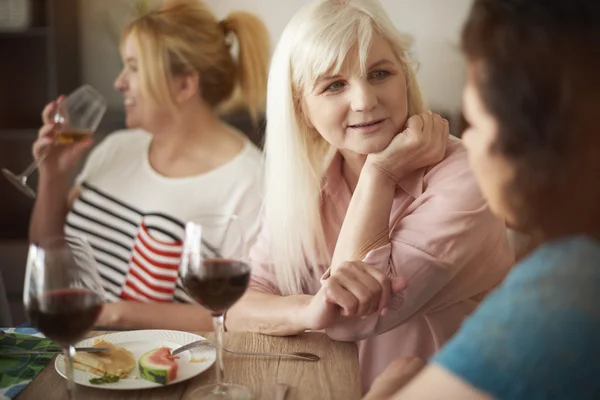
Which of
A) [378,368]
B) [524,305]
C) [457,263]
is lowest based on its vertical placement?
[378,368]

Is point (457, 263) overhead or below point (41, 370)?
overhead

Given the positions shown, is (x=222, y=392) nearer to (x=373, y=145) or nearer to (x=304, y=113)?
(x=373, y=145)

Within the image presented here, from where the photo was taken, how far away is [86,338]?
4.01ft

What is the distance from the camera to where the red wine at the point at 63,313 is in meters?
0.87

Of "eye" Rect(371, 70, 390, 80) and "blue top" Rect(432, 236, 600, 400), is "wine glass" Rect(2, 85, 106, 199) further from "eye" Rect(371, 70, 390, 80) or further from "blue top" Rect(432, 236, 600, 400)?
"blue top" Rect(432, 236, 600, 400)

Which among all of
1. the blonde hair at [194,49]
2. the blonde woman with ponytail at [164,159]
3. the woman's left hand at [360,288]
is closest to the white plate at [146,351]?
the woman's left hand at [360,288]

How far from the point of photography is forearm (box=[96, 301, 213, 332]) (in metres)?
Answer: 1.92

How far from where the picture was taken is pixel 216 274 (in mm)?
995

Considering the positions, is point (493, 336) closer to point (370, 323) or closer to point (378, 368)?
point (370, 323)

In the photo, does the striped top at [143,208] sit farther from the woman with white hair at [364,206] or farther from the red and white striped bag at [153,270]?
the woman with white hair at [364,206]

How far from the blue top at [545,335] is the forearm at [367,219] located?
73 cm

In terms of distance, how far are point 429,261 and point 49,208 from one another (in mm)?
1686

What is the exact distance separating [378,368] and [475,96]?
2.94 feet

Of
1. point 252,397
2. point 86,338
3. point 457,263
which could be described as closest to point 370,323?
point 457,263
